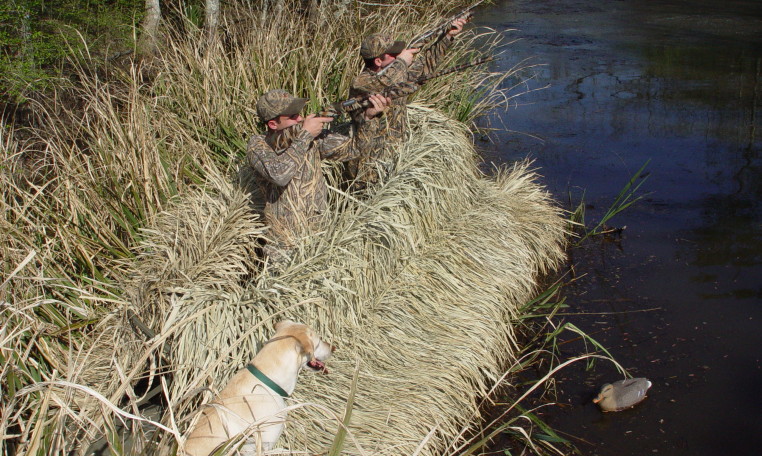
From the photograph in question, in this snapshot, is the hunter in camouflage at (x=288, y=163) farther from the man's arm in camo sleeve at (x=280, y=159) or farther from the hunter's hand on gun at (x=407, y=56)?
the hunter's hand on gun at (x=407, y=56)

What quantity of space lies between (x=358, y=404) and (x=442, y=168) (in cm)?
231

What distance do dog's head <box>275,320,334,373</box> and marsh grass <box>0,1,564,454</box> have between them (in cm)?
15

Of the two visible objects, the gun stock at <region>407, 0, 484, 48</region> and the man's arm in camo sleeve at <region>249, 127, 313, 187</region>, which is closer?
the man's arm in camo sleeve at <region>249, 127, 313, 187</region>

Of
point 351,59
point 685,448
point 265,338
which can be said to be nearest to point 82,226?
point 265,338

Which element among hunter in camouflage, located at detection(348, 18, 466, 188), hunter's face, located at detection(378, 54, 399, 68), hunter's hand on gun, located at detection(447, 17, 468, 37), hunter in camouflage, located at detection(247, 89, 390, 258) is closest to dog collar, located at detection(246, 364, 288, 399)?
hunter in camouflage, located at detection(247, 89, 390, 258)

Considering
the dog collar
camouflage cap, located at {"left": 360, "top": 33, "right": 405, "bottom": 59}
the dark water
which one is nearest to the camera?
the dog collar

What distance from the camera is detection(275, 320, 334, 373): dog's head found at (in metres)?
3.42

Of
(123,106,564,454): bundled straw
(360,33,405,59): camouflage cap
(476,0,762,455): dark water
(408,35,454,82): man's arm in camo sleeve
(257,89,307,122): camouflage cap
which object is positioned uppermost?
(360,33,405,59): camouflage cap

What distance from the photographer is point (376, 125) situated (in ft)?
17.1

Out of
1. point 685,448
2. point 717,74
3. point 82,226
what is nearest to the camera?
point 685,448

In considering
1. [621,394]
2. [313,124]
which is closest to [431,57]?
[313,124]

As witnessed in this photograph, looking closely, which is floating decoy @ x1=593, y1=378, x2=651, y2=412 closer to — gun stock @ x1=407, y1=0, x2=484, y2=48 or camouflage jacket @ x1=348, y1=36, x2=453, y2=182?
camouflage jacket @ x1=348, y1=36, x2=453, y2=182

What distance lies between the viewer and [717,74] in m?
11.3

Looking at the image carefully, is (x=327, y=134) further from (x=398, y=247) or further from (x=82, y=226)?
(x=82, y=226)
